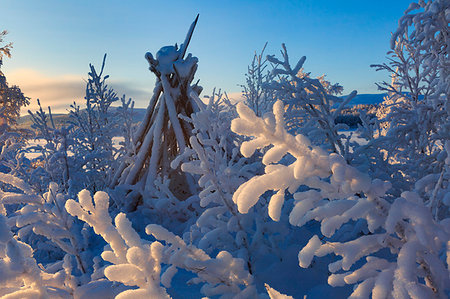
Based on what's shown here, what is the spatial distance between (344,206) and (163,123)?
4.93m

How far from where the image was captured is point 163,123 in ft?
18.4

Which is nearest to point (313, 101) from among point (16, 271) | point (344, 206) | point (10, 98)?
point (344, 206)

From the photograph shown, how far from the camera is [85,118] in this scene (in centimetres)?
940

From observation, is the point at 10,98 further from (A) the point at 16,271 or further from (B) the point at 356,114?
(B) the point at 356,114

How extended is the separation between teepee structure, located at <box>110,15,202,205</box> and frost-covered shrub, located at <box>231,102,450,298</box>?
4349mm

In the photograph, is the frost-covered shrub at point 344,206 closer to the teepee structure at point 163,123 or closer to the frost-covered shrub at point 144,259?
the frost-covered shrub at point 144,259

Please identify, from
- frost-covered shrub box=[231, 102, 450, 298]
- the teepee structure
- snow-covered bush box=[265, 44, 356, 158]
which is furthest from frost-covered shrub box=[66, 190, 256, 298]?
the teepee structure

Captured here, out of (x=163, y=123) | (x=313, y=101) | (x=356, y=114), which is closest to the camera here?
(x=313, y=101)

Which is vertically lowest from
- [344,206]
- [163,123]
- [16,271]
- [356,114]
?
[16,271]

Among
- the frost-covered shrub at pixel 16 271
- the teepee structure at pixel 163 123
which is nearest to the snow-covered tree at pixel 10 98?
the teepee structure at pixel 163 123

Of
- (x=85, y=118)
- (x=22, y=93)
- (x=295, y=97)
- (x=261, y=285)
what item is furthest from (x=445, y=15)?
(x=22, y=93)

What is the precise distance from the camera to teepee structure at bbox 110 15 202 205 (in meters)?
5.37

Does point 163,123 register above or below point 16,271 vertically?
above

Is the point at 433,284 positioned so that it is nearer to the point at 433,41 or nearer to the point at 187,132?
the point at 433,41
